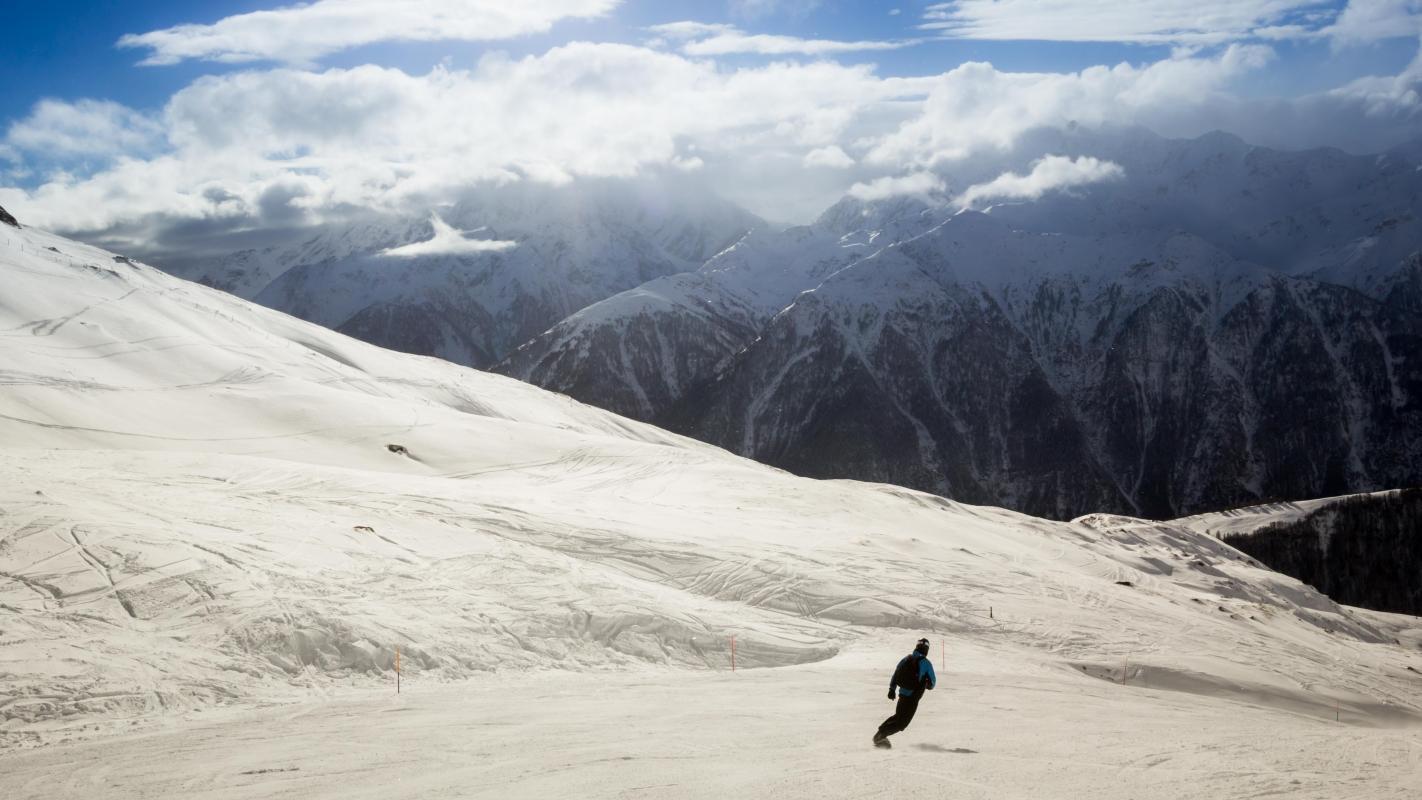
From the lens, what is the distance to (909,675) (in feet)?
54.9

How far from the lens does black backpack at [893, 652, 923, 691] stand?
657 inches

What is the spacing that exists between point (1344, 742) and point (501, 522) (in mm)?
27638

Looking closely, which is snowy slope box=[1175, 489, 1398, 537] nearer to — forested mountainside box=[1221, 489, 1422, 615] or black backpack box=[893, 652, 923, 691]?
forested mountainside box=[1221, 489, 1422, 615]

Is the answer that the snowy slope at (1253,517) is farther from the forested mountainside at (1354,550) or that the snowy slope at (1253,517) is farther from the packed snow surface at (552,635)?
the packed snow surface at (552,635)

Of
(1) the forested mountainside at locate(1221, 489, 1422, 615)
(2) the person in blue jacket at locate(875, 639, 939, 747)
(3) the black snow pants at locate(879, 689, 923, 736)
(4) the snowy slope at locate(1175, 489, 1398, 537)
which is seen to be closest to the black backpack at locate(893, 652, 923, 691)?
(2) the person in blue jacket at locate(875, 639, 939, 747)

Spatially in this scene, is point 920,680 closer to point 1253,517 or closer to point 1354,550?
point 1253,517

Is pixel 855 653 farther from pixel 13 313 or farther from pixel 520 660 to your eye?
pixel 13 313

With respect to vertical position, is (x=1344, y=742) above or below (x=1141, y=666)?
above

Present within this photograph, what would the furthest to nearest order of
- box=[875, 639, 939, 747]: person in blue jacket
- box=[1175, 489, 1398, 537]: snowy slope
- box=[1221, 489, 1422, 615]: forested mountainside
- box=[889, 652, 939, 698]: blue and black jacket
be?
box=[1175, 489, 1398, 537]: snowy slope, box=[1221, 489, 1422, 615]: forested mountainside, box=[889, 652, 939, 698]: blue and black jacket, box=[875, 639, 939, 747]: person in blue jacket

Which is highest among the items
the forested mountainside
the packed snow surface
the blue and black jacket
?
the blue and black jacket

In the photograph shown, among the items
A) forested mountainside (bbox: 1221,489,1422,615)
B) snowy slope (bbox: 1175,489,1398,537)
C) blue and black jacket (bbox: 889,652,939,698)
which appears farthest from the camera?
snowy slope (bbox: 1175,489,1398,537)

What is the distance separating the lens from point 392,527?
34.3 meters

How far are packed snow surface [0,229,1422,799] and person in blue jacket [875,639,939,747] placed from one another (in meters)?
0.47

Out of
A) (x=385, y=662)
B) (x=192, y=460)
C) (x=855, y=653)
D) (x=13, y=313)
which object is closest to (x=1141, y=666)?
(x=855, y=653)
